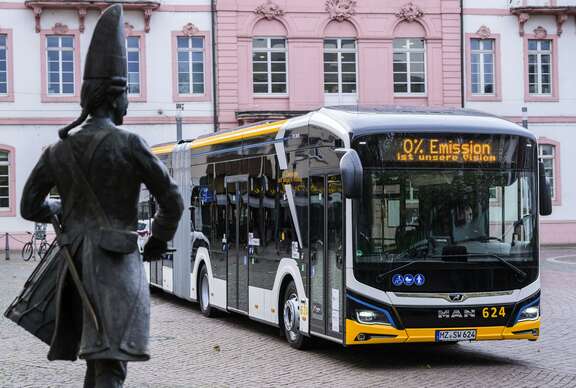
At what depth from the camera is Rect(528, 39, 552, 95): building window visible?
149 ft

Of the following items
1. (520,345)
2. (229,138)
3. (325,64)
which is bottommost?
(520,345)

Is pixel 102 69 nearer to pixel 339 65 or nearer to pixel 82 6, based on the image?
pixel 82 6

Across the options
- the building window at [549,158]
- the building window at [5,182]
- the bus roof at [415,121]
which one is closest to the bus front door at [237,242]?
the bus roof at [415,121]

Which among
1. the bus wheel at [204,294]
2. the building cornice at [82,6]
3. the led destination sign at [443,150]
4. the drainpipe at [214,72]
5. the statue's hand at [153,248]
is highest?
the building cornice at [82,6]

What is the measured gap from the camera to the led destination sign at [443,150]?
518 inches

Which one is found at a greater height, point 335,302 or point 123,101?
point 123,101

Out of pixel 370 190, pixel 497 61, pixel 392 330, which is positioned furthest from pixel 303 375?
pixel 497 61

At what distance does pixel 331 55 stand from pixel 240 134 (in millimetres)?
26497

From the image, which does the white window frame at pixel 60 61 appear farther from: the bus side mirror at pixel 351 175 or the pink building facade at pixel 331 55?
the bus side mirror at pixel 351 175

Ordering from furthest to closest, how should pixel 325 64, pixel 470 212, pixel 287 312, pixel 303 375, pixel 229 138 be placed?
pixel 325 64
pixel 229 138
pixel 287 312
pixel 470 212
pixel 303 375

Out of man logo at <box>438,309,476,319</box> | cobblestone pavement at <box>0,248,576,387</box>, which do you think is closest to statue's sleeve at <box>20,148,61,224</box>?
cobblestone pavement at <box>0,248,576,387</box>

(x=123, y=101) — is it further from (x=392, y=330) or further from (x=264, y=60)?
(x=264, y=60)

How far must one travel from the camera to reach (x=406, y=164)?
1310 centimetres

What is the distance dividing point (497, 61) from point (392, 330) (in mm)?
33599
